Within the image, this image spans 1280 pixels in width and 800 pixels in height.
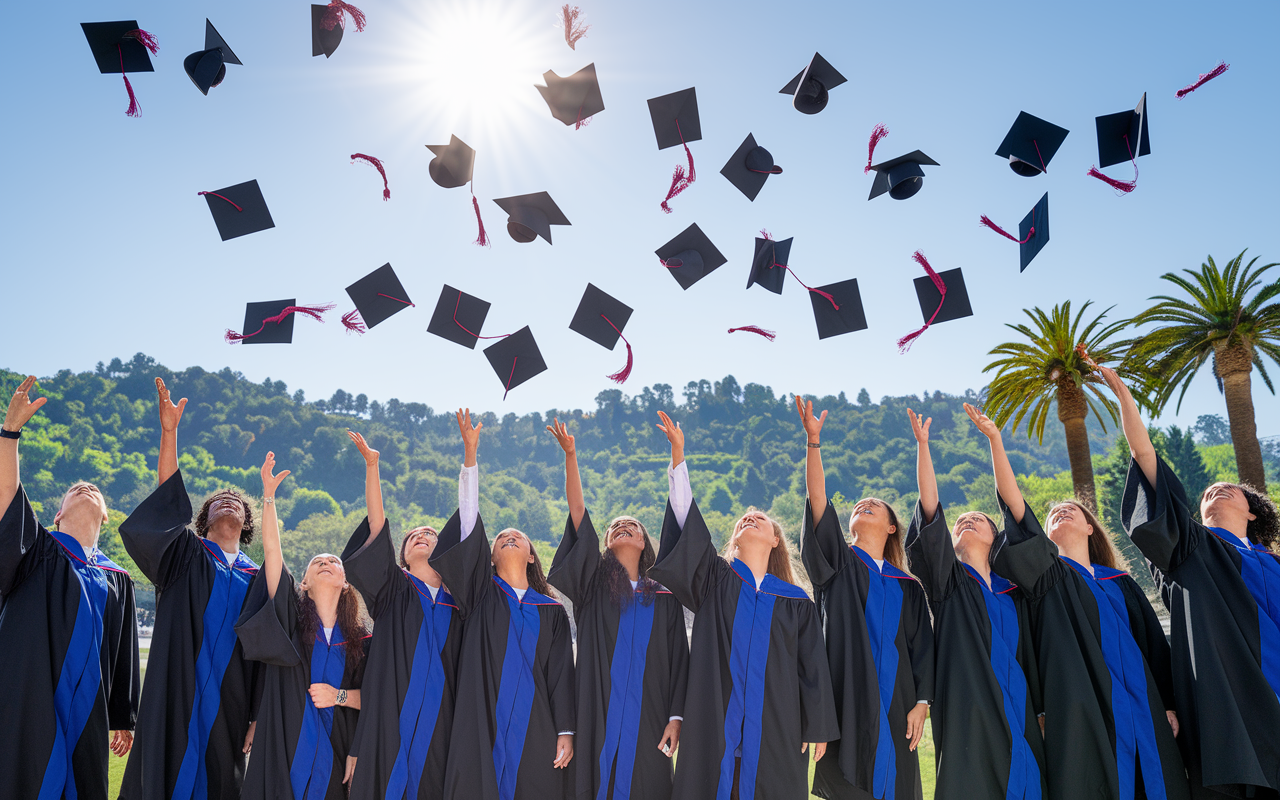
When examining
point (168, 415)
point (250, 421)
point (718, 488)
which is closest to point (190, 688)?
point (168, 415)

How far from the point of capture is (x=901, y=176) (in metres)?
5.16

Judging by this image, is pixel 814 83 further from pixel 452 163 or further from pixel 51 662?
pixel 51 662

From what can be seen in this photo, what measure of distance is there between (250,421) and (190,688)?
93.9 metres

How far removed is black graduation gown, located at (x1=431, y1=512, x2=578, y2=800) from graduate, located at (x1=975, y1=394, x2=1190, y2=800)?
2401 millimetres

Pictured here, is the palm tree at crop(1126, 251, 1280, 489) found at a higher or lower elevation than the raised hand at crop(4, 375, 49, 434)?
higher

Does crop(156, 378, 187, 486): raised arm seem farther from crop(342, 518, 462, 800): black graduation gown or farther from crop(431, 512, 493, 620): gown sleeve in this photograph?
crop(431, 512, 493, 620): gown sleeve

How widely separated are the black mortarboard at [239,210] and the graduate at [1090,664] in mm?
4528

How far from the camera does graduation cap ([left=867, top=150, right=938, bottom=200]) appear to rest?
514cm

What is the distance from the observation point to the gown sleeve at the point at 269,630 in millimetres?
4160

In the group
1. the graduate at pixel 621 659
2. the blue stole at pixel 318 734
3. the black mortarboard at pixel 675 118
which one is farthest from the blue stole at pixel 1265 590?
the blue stole at pixel 318 734

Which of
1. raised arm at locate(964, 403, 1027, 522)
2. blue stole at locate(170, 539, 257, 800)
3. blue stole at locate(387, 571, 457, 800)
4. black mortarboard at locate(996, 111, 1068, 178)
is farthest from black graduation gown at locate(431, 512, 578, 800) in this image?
black mortarboard at locate(996, 111, 1068, 178)

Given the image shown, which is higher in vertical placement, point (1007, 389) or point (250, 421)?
point (250, 421)

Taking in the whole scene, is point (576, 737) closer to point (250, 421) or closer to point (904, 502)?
point (904, 502)

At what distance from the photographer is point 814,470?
4.36m
